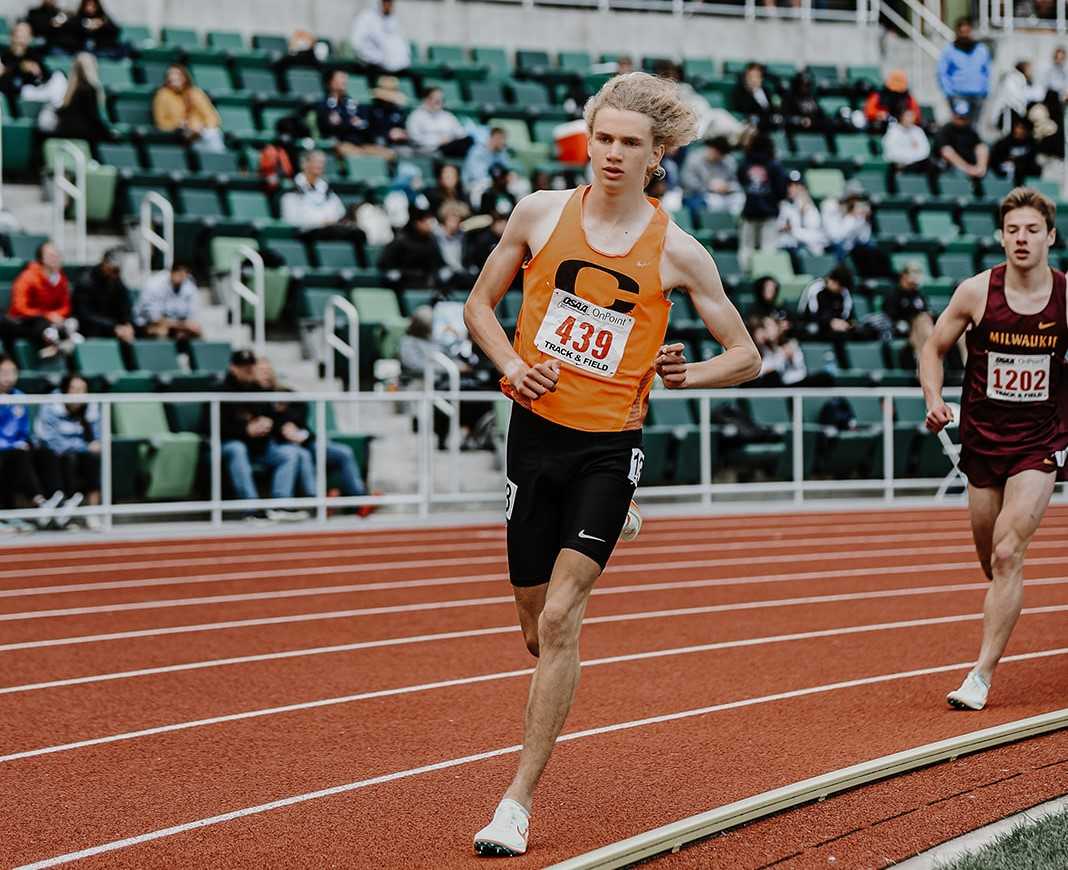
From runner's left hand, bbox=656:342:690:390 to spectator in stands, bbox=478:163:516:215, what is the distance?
12.9 m

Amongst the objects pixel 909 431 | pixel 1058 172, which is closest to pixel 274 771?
pixel 909 431

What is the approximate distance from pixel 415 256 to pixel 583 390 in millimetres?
11835

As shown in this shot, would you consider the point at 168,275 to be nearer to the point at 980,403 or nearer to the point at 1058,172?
the point at 980,403

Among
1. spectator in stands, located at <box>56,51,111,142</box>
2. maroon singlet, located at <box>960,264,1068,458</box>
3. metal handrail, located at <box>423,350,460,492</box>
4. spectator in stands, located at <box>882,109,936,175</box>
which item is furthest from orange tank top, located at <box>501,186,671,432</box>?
spectator in stands, located at <box>882,109,936,175</box>

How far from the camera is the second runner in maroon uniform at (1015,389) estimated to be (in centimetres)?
663

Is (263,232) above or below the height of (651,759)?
above

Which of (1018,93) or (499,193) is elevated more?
(1018,93)

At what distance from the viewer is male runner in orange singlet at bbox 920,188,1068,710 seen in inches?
257

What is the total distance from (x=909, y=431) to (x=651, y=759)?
36.2 feet

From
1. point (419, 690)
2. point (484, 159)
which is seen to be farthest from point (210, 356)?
point (419, 690)

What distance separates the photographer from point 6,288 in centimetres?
1400

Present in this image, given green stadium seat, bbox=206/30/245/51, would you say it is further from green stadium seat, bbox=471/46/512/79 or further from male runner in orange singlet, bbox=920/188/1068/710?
male runner in orange singlet, bbox=920/188/1068/710

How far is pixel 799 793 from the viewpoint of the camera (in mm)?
4887

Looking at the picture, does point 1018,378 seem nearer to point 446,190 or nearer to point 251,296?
point 251,296
